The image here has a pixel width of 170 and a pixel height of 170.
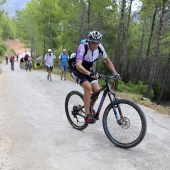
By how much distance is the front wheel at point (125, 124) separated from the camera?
4160 millimetres

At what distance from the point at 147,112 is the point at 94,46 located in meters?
3.61

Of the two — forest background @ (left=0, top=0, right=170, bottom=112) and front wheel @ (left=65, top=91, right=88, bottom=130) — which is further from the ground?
forest background @ (left=0, top=0, right=170, bottom=112)

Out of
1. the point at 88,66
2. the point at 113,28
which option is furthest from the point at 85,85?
the point at 113,28

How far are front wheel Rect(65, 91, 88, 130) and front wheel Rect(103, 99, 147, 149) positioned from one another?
2.49 ft

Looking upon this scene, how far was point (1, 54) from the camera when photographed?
2218 inches

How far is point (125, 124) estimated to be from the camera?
14.3 feet

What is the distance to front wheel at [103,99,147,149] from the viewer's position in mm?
4160

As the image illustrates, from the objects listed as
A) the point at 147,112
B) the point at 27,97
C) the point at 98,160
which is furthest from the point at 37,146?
the point at 27,97

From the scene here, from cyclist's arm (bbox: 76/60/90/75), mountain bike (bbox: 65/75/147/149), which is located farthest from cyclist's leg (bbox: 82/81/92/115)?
cyclist's arm (bbox: 76/60/90/75)

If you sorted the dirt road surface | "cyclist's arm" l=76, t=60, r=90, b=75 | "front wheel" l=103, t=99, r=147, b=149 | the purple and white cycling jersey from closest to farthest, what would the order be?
1. the dirt road surface
2. "front wheel" l=103, t=99, r=147, b=149
3. "cyclist's arm" l=76, t=60, r=90, b=75
4. the purple and white cycling jersey

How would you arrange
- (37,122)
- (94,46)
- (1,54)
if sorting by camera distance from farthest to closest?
(1,54)
(37,122)
(94,46)

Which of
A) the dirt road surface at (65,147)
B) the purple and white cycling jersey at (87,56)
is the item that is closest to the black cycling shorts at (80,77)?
the purple and white cycling jersey at (87,56)

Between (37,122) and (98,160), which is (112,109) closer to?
(98,160)

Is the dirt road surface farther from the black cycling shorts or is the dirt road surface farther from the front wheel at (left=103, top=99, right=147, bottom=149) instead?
the black cycling shorts
